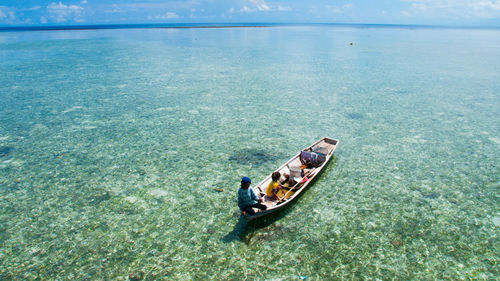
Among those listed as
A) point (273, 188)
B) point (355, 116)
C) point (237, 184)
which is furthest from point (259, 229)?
point (355, 116)

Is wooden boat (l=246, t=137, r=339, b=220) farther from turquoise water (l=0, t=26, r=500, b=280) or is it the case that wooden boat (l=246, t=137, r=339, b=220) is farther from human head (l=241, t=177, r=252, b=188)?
human head (l=241, t=177, r=252, b=188)

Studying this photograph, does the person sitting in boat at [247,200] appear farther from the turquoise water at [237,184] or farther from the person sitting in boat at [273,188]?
the person sitting in boat at [273,188]

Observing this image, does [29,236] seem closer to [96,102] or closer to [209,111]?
[209,111]

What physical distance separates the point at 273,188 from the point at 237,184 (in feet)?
6.77

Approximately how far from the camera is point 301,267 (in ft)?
23.4

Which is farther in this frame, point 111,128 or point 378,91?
point 378,91

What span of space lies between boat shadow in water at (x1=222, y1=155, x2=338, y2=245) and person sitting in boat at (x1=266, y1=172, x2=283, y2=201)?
0.47 meters

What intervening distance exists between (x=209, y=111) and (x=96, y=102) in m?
8.41

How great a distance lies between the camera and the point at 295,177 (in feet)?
31.8

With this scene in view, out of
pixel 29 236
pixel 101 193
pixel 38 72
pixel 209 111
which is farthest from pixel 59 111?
pixel 38 72

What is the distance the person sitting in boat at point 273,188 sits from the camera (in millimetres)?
8906

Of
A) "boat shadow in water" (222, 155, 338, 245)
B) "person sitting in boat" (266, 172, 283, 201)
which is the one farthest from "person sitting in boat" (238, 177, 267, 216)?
"person sitting in boat" (266, 172, 283, 201)

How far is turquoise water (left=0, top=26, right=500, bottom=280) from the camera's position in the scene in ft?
24.3

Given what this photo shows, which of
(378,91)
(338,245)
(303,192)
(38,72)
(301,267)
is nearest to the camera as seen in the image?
Result: (301,267)
